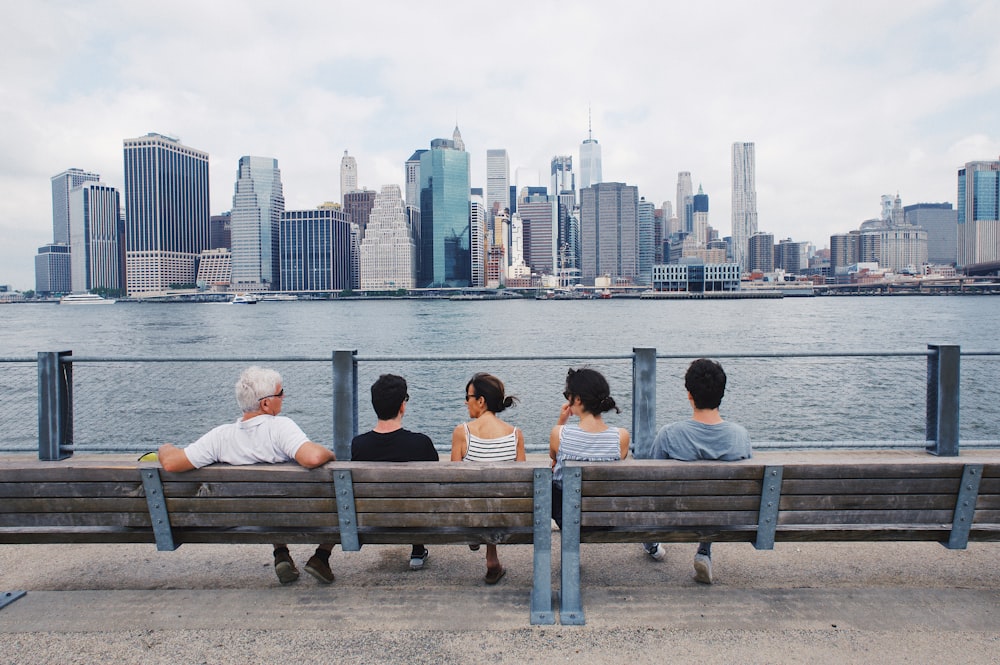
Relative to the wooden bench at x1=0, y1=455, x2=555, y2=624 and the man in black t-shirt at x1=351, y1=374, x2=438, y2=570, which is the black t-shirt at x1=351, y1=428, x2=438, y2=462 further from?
the wooden bench at x1=0, y1=455, x2=555, y2=624

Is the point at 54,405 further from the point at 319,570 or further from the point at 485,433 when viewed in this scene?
the point at 485,433

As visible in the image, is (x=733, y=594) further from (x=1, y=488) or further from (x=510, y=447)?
(x=1, y=488)

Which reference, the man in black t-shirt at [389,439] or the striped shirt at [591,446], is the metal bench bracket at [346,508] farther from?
the striped shirt at [591,446]

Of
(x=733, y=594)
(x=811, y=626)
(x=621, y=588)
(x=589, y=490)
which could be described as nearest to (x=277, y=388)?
(x=589, y=490)

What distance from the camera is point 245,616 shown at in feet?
11.8

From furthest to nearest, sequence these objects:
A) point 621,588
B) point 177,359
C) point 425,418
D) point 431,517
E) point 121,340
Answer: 1. point 121,340
2. point 425,418
3. point 177,359
4. point 621,588
5. point 431,517

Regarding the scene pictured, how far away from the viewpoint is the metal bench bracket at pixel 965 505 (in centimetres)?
334

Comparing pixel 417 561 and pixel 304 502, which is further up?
pixel 304 502

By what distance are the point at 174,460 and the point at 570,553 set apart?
2.00 metres

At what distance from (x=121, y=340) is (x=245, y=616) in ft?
220

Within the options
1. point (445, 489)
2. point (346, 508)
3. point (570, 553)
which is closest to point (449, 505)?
point (445, 489)

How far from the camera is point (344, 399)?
558 centimetres

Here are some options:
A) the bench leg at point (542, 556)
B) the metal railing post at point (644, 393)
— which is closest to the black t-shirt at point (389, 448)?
the bench leg at point (542, 556)

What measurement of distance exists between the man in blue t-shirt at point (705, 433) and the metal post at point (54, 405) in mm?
4873
